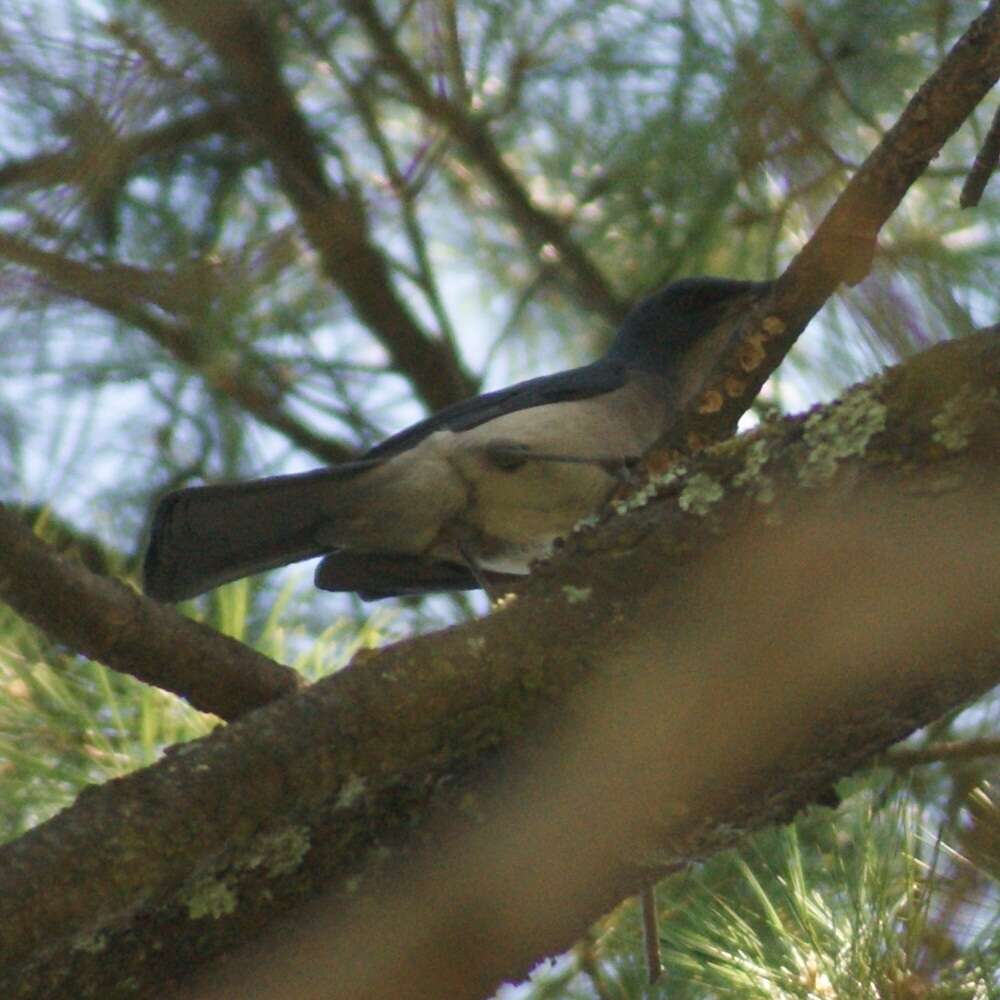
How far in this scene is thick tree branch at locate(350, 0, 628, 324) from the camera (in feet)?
14.6

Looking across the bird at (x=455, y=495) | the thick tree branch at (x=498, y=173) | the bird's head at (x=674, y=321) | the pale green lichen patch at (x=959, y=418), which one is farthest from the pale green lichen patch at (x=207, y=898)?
the thick tree branch at (x=498, y=173)

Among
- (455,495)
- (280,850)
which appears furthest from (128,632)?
(455,495)

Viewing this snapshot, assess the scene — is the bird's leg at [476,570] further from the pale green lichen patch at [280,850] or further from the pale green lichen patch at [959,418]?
the pale green lichen patch at [959,418]

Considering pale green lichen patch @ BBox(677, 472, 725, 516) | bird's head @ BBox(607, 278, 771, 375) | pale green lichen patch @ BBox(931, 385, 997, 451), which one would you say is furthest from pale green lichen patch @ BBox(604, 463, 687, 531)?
bird's head @ BBox(607, 278, 771, 375)

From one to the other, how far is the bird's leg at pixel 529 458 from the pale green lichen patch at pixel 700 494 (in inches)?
69.6

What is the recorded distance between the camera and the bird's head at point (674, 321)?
426 centimetres

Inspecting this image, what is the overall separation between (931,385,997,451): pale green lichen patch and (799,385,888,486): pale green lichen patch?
3.0 inches

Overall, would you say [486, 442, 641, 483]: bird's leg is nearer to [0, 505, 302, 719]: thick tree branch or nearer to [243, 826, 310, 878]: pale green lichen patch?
[0, 505, 302, 719]: thick tree branch

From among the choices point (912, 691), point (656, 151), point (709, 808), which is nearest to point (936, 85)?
point (912, 691)

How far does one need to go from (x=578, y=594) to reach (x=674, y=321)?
245cm

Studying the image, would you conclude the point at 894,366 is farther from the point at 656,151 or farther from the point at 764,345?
the point at 656,151

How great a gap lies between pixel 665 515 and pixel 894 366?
37 centimetres

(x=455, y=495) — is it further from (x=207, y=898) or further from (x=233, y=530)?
(x=207, y=898)

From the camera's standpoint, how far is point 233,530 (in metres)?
3.56
